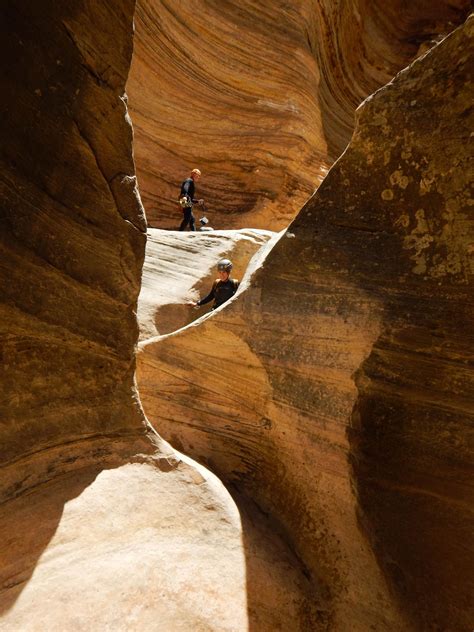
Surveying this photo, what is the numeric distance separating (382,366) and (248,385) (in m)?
1.01

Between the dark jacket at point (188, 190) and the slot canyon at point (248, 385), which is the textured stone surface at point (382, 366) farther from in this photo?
the dark jacket at point (188, 190)

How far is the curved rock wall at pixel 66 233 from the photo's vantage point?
225 cm

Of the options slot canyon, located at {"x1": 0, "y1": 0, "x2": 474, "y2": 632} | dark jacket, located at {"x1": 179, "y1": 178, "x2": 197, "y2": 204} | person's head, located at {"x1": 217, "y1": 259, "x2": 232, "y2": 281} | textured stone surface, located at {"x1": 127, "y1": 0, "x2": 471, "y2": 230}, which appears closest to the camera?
slot canyon, located at {"x1": 0, "y1": 0, "x2": 474, "y2": 632}

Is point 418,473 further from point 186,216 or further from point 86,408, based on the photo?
point 186,216

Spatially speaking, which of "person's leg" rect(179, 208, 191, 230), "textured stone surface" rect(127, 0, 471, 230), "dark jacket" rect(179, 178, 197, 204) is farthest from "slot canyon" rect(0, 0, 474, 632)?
"textured stone surface" rect(127, 0, 471, 230)

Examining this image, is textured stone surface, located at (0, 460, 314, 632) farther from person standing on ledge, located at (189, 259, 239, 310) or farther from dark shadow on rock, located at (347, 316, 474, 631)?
person standing on ledge, located at (189, 259, 239, 310)

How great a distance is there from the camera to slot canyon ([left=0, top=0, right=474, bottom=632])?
2.22 metres

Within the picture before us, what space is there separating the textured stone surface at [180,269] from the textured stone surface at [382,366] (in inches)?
121

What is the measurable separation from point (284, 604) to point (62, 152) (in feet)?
8.44

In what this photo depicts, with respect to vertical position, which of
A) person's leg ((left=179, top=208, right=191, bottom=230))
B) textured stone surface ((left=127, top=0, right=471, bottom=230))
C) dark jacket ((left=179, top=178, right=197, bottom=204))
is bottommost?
person's leg ((left=179, top=208, right=191, bottom=230))

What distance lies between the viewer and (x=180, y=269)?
6867 millimetres

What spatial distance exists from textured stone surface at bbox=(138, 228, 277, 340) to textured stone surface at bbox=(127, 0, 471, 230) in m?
3.14

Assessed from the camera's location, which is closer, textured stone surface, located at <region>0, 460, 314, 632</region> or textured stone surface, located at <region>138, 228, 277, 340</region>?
textured stone surface, located at <region>0, 460, 314, 632</region>

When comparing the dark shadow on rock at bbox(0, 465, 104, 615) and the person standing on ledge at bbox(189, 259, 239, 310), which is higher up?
the person standing on ledge at bbox(189, 259, 239, 310)
